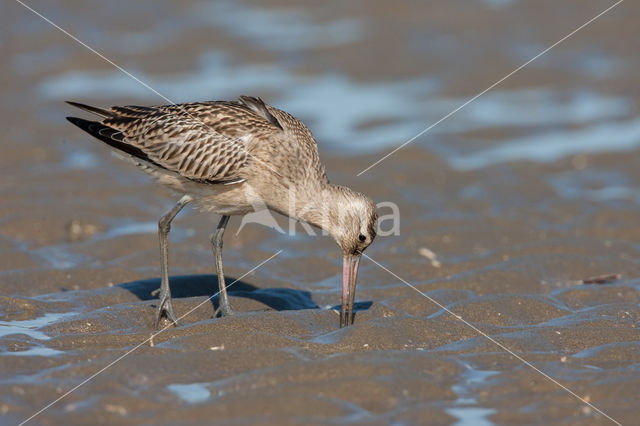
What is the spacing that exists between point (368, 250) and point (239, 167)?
8.56 ft

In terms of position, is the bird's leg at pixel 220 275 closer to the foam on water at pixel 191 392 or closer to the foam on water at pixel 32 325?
the foam on water at pixel 32 325

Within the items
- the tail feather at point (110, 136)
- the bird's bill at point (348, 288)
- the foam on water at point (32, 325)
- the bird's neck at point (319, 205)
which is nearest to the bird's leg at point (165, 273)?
the tail feather at point (110, 136)

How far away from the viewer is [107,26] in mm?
16969

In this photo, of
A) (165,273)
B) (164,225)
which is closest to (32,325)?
(165,273)

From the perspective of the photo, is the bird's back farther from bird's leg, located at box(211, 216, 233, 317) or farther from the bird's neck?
bird's leg, located at box(211, 216, 233, 317)

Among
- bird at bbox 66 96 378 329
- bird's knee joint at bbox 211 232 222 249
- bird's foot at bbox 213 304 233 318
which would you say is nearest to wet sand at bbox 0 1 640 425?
bird's foot at bbox 213 304 233 318

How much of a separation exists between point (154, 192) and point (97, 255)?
200 cm

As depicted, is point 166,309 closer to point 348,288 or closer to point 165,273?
point 165,273

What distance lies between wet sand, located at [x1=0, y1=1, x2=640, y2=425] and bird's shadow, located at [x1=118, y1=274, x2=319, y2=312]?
0.02 m

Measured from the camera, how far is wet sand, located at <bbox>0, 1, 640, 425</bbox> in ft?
19.5

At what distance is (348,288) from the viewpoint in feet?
25.4

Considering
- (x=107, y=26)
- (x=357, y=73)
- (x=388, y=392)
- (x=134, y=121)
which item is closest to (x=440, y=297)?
(x=388, y=392)

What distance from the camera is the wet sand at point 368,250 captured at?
19.5ft

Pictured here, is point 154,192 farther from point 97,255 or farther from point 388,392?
point 388,392
